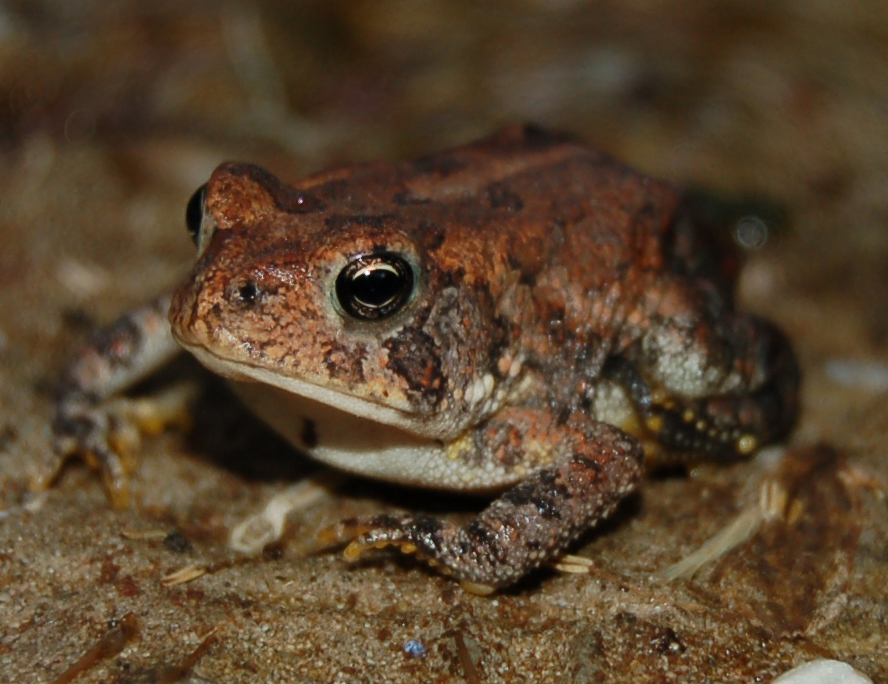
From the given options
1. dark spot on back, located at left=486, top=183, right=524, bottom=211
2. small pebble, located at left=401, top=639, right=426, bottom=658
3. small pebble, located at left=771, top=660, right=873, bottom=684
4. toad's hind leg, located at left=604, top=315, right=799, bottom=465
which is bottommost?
small pebble, located at left=401, top=639, right=426, bottom=658

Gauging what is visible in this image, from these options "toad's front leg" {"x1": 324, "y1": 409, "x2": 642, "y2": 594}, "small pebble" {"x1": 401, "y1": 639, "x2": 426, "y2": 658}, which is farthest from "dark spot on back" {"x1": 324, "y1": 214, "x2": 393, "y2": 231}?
"small pebble" {"x1": 401, "y1": 639, "x2": 426, "y2": 658}

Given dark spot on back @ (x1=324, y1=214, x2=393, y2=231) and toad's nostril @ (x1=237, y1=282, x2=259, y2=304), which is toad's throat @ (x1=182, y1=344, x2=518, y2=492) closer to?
toad's nostril @ (x1=237, y1=282, x2=259, y2=304)

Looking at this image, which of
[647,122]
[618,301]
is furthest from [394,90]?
[618,301]

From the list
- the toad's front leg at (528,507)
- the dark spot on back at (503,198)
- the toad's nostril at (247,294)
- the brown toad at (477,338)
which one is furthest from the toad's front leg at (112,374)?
the dark spot on back at (503,198)

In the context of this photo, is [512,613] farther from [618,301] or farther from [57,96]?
[57,96]

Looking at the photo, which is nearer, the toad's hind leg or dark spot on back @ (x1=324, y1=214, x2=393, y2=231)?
dark spot on back @ (x1=324, y1=214, x2=393, y2=231)

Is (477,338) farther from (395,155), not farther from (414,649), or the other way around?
(395,155)

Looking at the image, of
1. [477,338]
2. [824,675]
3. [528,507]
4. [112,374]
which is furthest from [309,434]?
[824,675]
